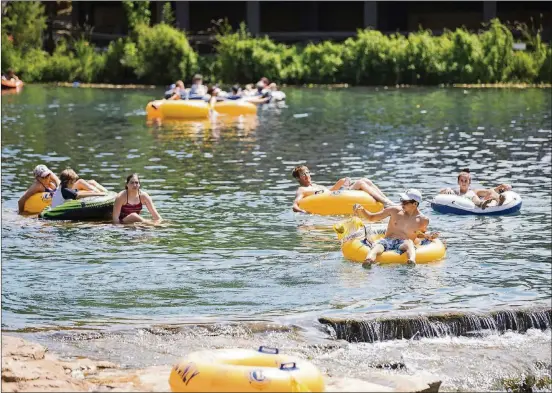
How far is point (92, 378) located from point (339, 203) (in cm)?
867

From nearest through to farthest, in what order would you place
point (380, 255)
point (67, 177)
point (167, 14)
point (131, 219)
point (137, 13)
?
point (380, 255)
point (131, 219)
point (67, 177)
point (167, 14)
point (137, 13)

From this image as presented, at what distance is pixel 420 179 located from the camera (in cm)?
2252

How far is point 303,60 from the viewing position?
49.9m

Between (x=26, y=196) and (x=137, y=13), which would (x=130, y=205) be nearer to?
(x=26, y=196)

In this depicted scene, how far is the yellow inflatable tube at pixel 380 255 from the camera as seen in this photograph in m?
14.8

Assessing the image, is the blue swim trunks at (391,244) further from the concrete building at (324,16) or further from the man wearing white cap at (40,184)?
the concrete building at (324,16)

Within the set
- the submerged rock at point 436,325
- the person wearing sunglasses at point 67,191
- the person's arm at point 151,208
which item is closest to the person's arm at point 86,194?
the person wearing sunglasses at point 67,191

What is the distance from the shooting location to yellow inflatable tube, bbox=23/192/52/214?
18469 millimetres

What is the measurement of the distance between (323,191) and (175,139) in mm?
11665

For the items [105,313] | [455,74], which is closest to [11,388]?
[105,313]

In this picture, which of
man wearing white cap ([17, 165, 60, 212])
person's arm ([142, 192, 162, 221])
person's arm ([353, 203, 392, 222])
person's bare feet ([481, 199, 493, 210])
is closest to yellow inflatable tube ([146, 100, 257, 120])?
man wearing white cap ([17, 165, 60, 212])

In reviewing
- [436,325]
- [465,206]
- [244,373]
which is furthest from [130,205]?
[244,373]

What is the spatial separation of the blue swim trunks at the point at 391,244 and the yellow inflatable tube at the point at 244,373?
6.19 metres

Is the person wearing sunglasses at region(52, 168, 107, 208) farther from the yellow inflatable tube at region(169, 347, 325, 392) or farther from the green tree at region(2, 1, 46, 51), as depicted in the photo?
the green tree at region(2, 1, 46, 51)
